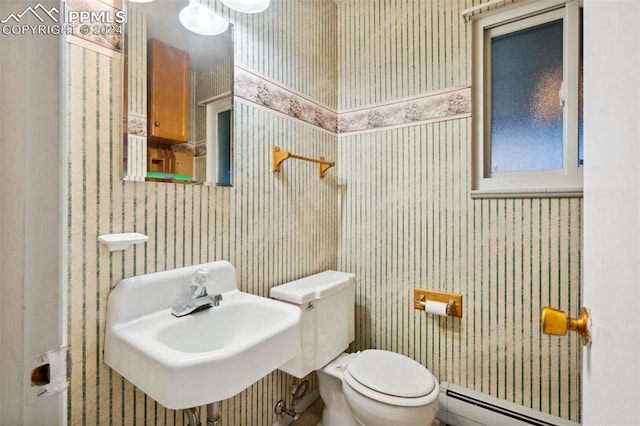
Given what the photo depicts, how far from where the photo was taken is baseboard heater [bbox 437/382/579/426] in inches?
55.0

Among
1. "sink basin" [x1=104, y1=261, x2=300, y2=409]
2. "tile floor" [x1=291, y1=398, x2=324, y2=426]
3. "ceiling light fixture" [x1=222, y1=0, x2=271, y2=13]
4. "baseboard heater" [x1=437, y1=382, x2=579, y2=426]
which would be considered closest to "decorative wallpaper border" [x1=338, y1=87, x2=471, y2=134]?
"ceiling light fixture" [x1=222, y1=0, x2=271, y2=13]

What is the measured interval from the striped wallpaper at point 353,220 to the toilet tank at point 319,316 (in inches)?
6.5

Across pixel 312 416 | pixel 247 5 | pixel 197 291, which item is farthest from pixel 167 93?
pixel 312 416

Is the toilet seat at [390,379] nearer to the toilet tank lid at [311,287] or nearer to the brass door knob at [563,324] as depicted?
the toilet tank lid at [311,287]

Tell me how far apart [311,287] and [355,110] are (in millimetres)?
1184

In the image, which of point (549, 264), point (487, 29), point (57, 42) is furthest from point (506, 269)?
point (57, 42)

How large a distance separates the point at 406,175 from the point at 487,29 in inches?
34.8

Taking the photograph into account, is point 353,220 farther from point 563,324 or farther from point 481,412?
point 563,324

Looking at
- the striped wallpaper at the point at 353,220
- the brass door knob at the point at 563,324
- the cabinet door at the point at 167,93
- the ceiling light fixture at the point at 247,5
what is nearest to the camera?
the brass door knob at the point at 563,324

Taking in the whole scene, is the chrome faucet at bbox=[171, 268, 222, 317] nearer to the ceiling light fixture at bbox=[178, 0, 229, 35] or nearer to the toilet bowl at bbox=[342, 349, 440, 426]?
the toilet bowl at bbox=[342, 349, 440, 426]

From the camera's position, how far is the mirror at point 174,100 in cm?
102

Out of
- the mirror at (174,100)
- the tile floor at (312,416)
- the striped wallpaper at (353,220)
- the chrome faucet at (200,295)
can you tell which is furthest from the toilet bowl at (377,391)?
the mirror at (174,100)

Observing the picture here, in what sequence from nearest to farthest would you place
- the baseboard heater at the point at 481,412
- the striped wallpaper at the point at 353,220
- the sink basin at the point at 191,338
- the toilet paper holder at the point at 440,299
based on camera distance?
the sink basin at the point at 191,338
the striped wallpaper at the point at 353,220
the baseboard heater at the point at 481,412
the toilet paper holder at the point at 440,299

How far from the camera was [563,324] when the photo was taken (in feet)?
1.72
